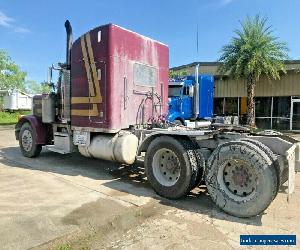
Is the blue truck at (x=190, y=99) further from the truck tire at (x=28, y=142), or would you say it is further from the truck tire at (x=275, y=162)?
the truck tire at (x=275, y=162)

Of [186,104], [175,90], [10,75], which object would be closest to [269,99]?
[186,104]

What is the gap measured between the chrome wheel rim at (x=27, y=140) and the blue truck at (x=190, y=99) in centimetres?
652

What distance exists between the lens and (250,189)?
502 cm

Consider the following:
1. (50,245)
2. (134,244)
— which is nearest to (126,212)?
(134,244)

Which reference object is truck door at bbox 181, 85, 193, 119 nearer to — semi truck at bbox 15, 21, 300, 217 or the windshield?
the windshield

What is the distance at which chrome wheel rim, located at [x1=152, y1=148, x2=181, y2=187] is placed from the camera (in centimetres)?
596

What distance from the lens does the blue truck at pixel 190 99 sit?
15.2 metres

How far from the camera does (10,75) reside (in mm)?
47281

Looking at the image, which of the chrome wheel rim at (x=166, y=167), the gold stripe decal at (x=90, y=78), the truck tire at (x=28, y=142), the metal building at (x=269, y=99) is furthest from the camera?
the metal building at (x=269, y=99)

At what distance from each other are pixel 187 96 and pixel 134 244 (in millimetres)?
12030

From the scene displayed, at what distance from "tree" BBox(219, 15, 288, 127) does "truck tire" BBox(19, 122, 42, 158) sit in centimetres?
1347

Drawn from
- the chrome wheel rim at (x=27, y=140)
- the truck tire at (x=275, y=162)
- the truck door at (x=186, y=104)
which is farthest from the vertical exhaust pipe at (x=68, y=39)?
the truck door at (x=186, y=104)

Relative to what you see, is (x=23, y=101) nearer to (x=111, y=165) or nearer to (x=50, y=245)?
(x=111, y=165)

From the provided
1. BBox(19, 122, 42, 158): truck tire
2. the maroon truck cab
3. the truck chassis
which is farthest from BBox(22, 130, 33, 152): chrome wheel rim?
the truck chassis
